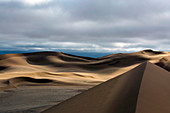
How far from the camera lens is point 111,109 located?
1.27m

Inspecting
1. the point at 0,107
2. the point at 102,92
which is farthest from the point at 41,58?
the point at 102,92

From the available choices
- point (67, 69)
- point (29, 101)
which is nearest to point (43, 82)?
point (29, 101)

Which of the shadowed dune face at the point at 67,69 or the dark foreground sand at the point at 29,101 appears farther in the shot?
the shadowed dune face at the point at 67,69

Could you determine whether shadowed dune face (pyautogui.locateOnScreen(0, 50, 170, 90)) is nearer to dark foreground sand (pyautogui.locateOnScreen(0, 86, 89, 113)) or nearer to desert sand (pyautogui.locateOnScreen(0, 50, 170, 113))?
desert sand (pyautogui.locateOnScreen(0, 50, 170, 113))

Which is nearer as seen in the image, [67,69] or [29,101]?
[29,101]

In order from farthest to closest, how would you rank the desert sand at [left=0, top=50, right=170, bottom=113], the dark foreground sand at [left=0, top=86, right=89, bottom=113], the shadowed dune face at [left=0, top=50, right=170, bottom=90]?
the shadowed dune face at [left=0, top=50, right=170, bottom=90] → the desert sand at [left=0, top=50, right=170, bottom=113] → the dark foreground sand at [left=0, top=86, right=89, bottom=113]

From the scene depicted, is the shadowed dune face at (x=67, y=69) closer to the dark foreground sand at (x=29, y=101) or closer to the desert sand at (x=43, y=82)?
the desert sand at (x=43, y=82)

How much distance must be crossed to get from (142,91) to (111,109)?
31 cm

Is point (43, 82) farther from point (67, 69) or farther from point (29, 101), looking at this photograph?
point (67, 69)

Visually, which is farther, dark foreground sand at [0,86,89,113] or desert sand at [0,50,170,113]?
desert sand at [0,50,170,113]

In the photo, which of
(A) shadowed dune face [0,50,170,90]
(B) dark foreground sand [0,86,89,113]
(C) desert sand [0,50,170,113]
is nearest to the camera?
(B) dark foreground sand [0,86,89,113]

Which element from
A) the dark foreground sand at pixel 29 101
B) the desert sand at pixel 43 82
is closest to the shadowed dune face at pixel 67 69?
the desert sand at pixel 43 82

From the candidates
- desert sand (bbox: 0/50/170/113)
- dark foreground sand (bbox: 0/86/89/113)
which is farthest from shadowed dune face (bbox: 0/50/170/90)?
dark foreground sand (bbox: 0/86/89/113)

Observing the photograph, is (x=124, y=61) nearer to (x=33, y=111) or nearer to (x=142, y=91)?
(x=33, y=111)
